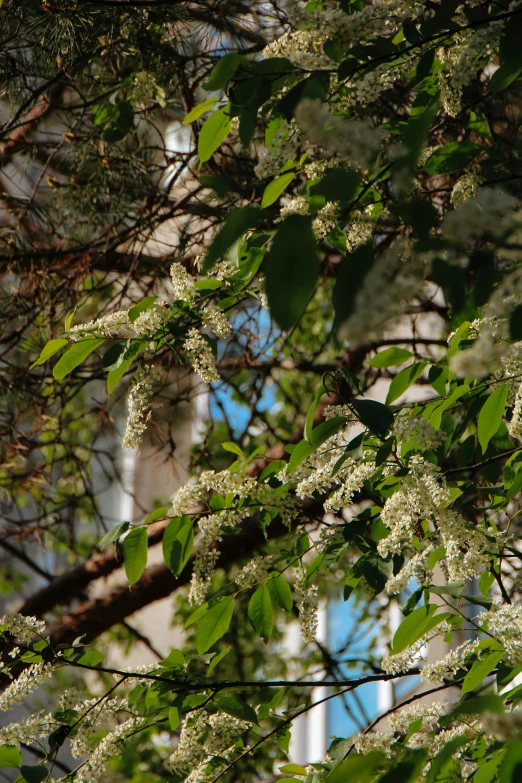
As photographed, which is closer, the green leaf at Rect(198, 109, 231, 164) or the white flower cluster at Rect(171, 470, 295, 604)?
the green leaf at Rect(198, 109, 231, 164)

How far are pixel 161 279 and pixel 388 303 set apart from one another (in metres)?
2.11

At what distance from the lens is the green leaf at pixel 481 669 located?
1217 millimetres

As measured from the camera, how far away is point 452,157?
1.28 m

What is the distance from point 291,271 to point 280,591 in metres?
0.89

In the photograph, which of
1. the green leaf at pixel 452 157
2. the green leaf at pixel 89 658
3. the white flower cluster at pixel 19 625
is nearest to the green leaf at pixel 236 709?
the green leaf at pixel 89 658

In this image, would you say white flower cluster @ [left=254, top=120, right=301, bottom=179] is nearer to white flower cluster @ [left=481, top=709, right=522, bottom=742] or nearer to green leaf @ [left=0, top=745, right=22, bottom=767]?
white flower cluster @ [left=481, top=709, right=522, bottom=742]

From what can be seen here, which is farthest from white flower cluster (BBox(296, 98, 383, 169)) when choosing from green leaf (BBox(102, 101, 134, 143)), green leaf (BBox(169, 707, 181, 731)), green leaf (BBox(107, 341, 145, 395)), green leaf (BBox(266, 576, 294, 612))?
green leaf (BBox(102, 101, 134, 143))

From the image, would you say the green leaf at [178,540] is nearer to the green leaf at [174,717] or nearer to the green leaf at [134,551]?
the green leaf at [134,551]

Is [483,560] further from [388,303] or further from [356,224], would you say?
[388,303]

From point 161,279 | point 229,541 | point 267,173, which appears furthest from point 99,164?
point 267,173

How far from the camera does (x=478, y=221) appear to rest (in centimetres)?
68

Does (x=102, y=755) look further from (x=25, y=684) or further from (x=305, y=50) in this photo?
(x=305, y=50)

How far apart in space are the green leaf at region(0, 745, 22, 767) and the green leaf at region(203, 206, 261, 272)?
1104 mm

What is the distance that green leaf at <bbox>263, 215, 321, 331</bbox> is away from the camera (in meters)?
0.63
